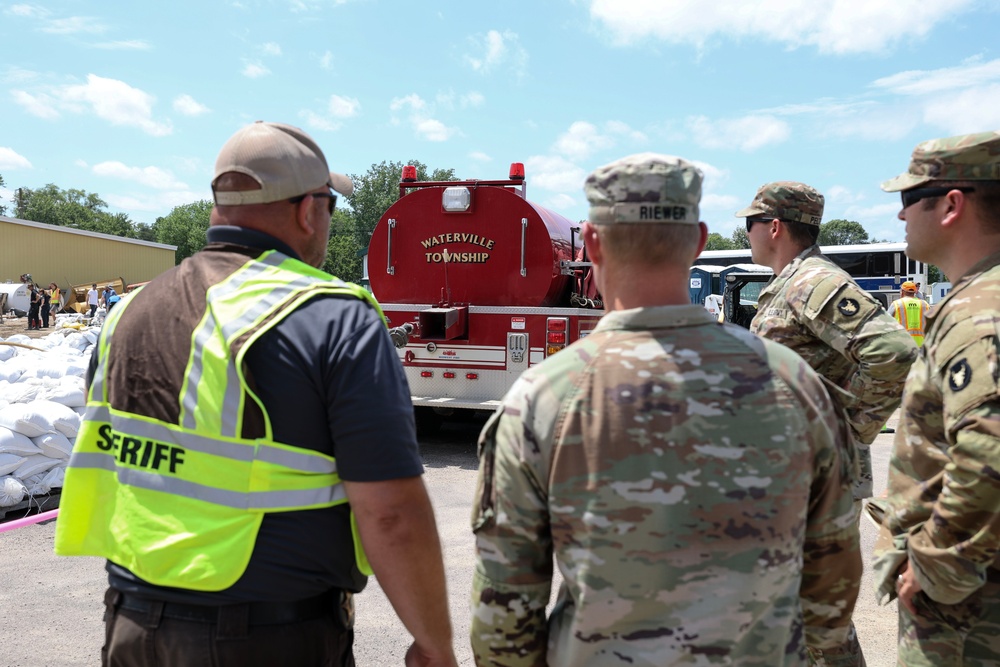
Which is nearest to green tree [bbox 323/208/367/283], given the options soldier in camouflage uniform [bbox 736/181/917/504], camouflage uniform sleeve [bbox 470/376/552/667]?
soldier in camouflage uniform [bbox 736/181/917/504]

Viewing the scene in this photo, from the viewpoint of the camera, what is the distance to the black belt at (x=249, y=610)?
5.86 feet

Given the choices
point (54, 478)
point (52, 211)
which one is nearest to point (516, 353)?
point (54, 478)

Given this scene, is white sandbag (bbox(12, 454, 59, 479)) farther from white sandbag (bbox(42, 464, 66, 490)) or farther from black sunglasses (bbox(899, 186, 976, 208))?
black sunglasses (bbox(899, 186, 976, 208))

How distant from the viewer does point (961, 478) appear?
200cm

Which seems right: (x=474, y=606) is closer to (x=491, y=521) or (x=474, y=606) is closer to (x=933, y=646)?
(x=491, y=521)

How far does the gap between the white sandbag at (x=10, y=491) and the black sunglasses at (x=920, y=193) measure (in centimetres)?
624

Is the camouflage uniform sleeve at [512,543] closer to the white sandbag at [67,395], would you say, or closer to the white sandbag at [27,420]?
the white sandbag at [27,420]

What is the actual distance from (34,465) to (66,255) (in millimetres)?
43698

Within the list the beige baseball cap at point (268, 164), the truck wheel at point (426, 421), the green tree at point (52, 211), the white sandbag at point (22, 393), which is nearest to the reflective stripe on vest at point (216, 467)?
the beige baseball cap at point (268, 164)

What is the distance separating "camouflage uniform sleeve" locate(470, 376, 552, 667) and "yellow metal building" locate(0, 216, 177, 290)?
149 feet

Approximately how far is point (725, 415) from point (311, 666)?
1091mm

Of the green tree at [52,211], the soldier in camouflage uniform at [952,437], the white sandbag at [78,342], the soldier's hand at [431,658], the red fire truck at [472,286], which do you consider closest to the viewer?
the soldier's hand at [431,658]

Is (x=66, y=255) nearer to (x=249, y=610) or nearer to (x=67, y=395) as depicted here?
(x=67, y=395)

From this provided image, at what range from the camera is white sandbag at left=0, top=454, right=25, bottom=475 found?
19.9ft
